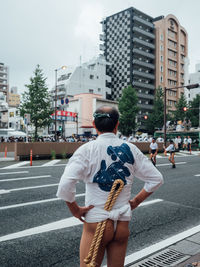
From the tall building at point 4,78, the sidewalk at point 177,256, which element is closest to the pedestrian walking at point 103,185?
the sidewalk at point 177,256

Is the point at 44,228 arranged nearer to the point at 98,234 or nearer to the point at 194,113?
the point at 98,234

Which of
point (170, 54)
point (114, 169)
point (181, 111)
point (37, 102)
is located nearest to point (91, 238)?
point (114, 169)

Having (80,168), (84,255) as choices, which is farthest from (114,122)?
(84,255)

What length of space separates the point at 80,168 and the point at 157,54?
72.3 metres

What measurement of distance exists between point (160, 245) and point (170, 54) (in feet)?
245

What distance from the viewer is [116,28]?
67.4 meters

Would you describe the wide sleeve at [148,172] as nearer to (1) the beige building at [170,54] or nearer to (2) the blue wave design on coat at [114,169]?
(2) the blue wave design on coat at [114,169]

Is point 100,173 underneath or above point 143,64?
underneath

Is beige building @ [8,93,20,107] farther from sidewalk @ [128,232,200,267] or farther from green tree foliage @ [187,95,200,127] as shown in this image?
sidewalk @ [128,232,200,267]

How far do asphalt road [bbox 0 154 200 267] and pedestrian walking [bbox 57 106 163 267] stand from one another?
63.0 inches

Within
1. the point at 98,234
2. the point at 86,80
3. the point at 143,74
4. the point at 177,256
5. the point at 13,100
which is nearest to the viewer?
the point at 98,234

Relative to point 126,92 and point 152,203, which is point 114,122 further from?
point 126,92

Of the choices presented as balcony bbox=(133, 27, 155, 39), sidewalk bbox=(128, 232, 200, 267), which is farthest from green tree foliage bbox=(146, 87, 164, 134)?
sidewalk bbox=(128, 232, 200, 267)

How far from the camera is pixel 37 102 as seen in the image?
28.4 m
